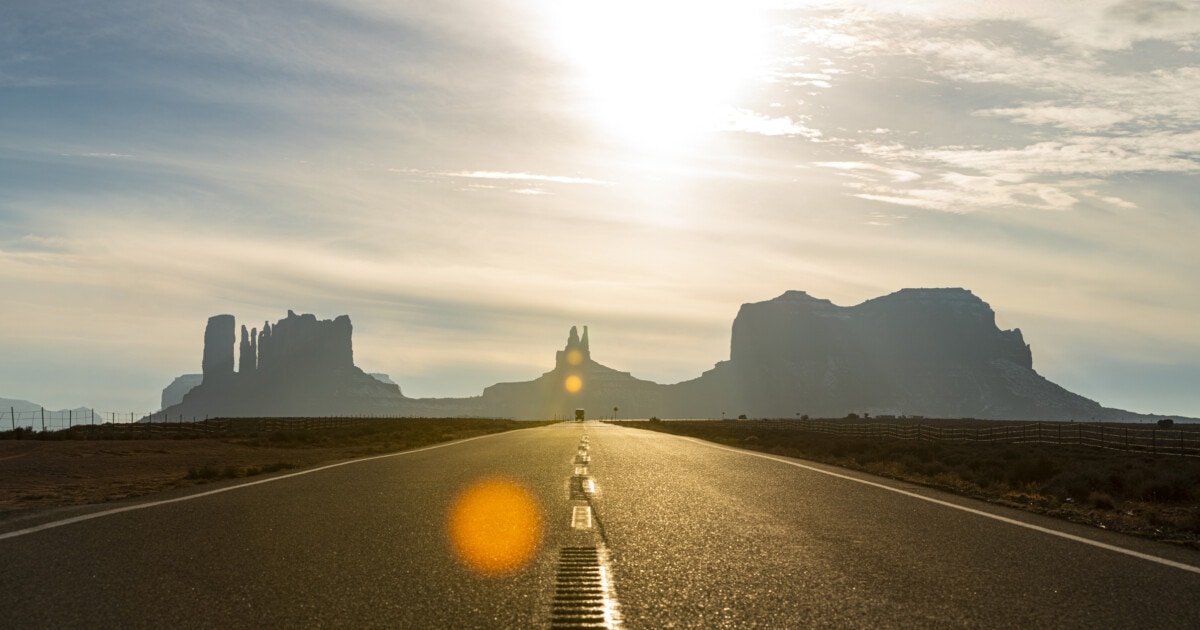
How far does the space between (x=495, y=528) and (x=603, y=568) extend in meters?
2.27

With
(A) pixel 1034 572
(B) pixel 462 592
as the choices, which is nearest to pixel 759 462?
(A) pixel 1034 572

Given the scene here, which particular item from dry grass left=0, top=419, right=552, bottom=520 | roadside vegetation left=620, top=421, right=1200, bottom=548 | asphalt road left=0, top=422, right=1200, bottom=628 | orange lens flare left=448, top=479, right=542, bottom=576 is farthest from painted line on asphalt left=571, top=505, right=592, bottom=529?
dry grass left=0, top=419, right=552, bottom=520

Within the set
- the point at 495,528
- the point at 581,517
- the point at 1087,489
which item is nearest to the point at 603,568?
the point at 495,528

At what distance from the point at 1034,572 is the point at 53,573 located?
22.6 ft

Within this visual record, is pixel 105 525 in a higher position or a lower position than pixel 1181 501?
higher

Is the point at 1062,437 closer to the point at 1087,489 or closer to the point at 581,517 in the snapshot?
the point at 1087,489

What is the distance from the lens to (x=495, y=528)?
27.9 ft

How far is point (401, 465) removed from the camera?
688 inches

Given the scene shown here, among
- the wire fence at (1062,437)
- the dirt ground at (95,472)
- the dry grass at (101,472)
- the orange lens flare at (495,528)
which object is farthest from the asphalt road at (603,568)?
the wire fence at (1062,437)

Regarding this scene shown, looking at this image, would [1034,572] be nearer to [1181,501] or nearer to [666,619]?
[666,619]

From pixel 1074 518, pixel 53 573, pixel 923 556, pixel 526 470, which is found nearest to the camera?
pixel 53 573

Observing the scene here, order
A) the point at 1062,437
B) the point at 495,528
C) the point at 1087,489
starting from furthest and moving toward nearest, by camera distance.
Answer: the point at 1062,437, the point at 1087,489, the point at 495,528

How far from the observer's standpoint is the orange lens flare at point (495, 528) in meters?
6.77

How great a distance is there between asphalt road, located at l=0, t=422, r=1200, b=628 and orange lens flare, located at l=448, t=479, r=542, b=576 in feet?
0.45
